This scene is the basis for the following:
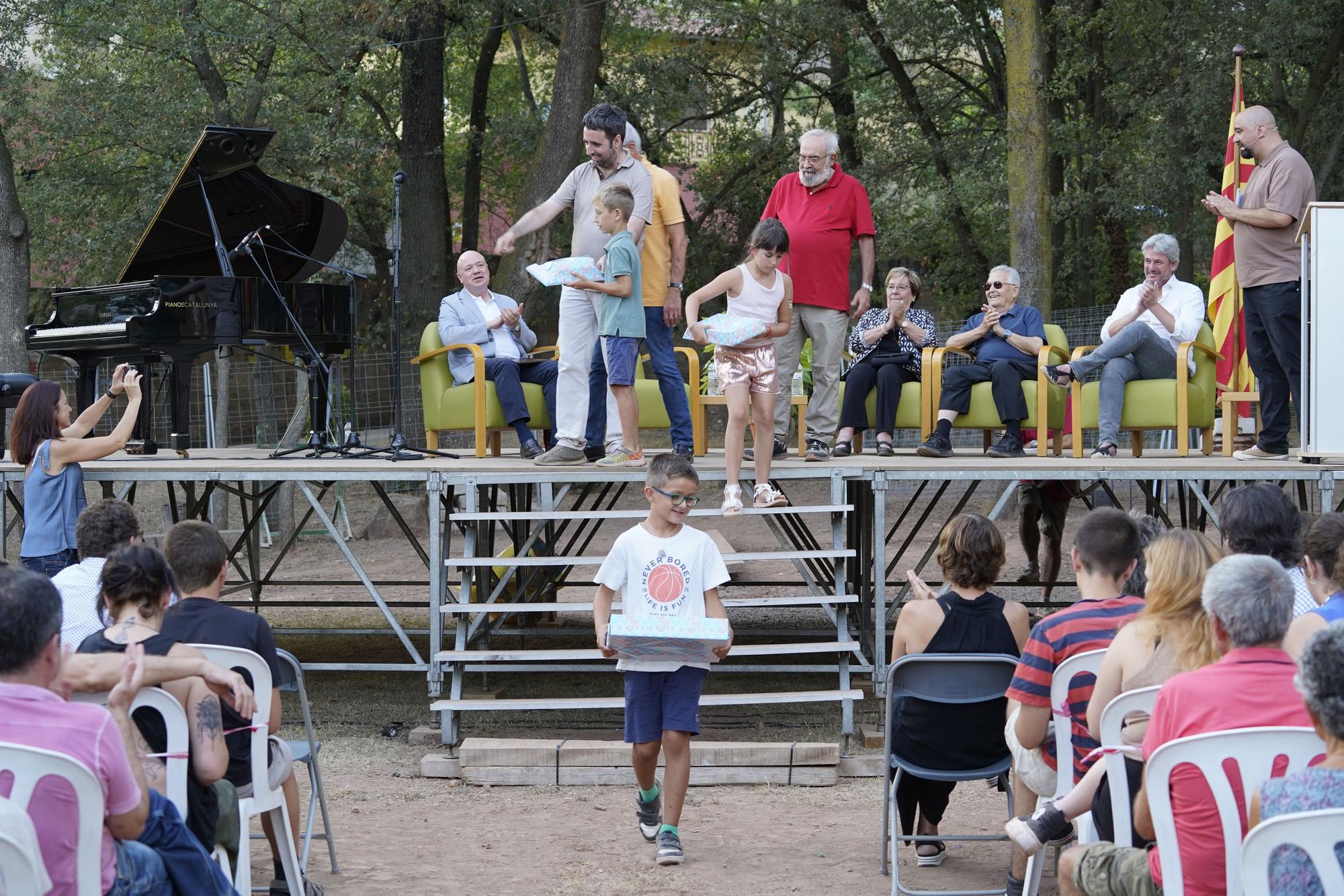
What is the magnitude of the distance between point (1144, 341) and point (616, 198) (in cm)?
321

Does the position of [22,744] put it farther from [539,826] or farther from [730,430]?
[730,430]

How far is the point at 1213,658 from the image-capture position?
129 inches

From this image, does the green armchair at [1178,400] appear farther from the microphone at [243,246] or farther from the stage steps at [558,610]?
the microphone at [243,246]

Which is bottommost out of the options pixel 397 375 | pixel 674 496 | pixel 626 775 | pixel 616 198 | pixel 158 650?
pixel 626 775

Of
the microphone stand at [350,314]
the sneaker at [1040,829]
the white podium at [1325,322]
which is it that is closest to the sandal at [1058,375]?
the white podium at [1325,322]

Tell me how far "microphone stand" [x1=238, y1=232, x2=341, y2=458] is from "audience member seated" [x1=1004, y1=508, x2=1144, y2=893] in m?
5.01

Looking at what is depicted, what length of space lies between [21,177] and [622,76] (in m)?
7.65

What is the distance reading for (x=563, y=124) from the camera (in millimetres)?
14023

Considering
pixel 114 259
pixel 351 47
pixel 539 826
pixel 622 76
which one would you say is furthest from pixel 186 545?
pixel 622 76

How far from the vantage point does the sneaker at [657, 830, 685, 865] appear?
16.7 ft

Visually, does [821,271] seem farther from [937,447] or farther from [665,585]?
[665,585]


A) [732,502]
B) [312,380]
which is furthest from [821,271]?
[312,380]

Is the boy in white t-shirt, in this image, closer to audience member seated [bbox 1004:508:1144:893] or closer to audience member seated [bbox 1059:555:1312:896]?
audience member seated [bbox 1004:508:1144:893]

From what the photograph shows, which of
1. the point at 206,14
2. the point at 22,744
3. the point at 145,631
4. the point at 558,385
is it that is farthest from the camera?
the point at 206,14
